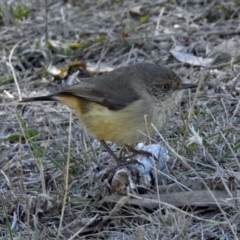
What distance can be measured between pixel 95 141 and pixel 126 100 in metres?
0.71

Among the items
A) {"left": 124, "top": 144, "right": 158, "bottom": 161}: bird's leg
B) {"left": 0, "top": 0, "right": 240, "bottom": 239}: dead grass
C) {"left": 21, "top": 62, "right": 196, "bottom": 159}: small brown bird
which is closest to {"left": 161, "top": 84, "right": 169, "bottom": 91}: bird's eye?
{"left": 21, "top": 62, "right": 196, "bottom": 159}: small brown bird

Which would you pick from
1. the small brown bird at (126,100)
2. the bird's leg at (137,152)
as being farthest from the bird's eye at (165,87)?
the bird's leg at (137,152)

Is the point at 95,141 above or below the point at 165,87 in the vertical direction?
below

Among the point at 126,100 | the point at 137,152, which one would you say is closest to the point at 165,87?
the point at 126,100

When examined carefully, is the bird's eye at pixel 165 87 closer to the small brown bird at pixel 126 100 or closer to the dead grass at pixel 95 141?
the small brown bird at pixel 126 100

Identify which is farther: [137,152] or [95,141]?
[95,141]

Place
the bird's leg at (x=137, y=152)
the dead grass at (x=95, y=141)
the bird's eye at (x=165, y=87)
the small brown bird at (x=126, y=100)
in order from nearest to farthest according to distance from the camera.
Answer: the dead grass at (x=95, y=141) < the bird's leg at (x=137, y=152) < the small brown bird at (x=126, y=100) < the bird's eye at (x=165, y=87)

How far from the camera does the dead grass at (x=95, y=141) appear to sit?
4.57 meters

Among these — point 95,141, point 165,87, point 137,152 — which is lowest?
point 95,141

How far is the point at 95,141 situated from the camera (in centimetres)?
611

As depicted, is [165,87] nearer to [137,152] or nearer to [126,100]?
[126,100]

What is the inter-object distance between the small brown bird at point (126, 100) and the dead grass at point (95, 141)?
0.21 metres

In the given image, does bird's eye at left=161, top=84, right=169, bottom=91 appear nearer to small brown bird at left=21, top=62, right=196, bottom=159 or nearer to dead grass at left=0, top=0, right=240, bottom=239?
small brown bird at left=21, top=62, right=196, bottom=159

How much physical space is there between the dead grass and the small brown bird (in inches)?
8.3
